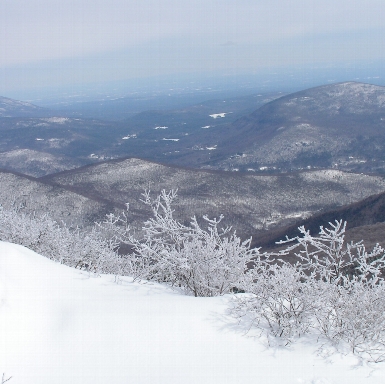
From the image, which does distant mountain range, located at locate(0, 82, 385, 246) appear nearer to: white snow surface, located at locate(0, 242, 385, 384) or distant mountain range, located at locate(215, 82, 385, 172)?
distant mountain range, located at locate(215, 82, 385, 172)

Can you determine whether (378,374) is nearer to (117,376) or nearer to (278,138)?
(117,376)

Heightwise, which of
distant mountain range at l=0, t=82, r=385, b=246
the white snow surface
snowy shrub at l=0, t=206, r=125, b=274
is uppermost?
the white snow surface

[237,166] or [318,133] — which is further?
[318,133]

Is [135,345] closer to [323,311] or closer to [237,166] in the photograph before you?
[323,311]

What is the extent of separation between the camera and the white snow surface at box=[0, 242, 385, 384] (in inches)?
224

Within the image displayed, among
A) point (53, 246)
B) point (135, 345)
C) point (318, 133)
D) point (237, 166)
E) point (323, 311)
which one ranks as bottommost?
point (237, 166)

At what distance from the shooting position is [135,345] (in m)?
6.24

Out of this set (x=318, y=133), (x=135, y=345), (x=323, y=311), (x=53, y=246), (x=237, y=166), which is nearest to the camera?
(x=135, y=345)

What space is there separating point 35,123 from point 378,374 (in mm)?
210614

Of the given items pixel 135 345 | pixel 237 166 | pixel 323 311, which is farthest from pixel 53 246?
pixel 237 166

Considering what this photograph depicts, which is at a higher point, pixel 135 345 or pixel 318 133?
pixel 135 345

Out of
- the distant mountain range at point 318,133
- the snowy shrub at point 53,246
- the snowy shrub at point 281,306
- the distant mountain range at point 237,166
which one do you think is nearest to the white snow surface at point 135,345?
the snowy shrub at point 281,306

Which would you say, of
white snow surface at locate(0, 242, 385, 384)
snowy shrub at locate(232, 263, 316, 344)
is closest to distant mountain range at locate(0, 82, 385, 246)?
snowy shrub at locate(232, 263, 316, 344)

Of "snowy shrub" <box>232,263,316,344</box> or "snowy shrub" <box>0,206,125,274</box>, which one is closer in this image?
"snowy shrub" <box>232,263,316,344</box>
